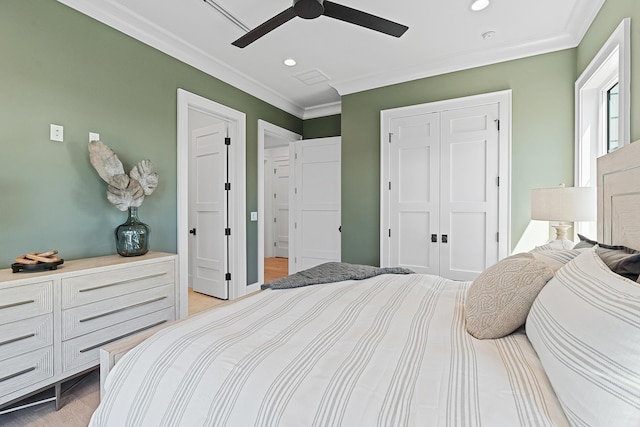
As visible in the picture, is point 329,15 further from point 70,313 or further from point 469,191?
point 70,313

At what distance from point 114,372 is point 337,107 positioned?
4.13m

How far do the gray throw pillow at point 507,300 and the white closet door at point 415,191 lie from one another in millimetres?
2113

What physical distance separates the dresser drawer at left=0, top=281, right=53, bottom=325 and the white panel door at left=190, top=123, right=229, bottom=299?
202 centimetres

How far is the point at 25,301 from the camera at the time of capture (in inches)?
62.0

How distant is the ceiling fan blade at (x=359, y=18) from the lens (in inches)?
69.3

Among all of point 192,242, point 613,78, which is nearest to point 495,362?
point 613,78

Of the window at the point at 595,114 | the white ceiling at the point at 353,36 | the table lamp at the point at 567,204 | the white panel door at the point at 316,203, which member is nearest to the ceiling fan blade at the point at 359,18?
the white ceiling at the point at 353,36

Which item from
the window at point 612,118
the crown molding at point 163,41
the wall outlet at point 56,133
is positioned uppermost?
the crown molding at point 163,41

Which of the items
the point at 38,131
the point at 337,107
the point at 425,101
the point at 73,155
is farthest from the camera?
the point at 337,107

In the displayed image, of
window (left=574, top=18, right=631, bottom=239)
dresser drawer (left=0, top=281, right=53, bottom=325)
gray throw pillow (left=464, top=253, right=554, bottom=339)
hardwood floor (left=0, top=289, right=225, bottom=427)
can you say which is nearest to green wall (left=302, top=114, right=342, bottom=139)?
window (left=574, top=18, right=631, bottom=239)

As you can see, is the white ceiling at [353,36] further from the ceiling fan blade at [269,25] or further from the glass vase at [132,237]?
the glass vase at [132,237]

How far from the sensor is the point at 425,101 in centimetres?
328

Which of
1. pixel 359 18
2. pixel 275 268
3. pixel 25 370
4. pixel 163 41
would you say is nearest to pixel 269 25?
pixel 359 18

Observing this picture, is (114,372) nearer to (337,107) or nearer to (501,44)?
(501,44)
